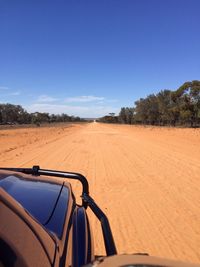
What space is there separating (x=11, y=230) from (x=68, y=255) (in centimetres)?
56

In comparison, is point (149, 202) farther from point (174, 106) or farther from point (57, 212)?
point (174, 106)

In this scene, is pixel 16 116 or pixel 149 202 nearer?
pixel 149 202

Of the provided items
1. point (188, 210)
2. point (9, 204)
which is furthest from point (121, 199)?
point (9, 204)

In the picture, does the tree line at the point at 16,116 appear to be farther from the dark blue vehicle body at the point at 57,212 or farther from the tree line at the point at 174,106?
the dark blue vehicle body at the point at 57,212

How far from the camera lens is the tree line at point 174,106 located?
58969 mm

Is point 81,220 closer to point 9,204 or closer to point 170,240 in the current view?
point 9,204

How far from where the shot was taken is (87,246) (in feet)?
8.46

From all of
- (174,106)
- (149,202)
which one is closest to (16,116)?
(174,106)

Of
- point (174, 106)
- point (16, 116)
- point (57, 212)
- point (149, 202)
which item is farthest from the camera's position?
point (16, 116)

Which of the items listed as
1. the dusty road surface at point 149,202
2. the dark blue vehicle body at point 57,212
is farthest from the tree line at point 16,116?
the dark blue vehicle body at point 57,212

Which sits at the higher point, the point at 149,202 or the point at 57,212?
the point at 57,212

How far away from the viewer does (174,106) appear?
72.1m

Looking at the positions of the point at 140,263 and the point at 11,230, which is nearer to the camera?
the point at 140,263

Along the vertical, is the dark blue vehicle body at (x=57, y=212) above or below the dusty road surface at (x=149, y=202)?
above
